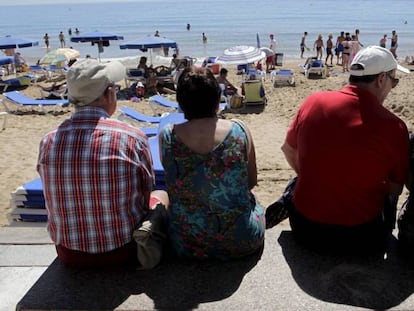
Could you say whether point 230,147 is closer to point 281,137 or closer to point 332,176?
point 332,176

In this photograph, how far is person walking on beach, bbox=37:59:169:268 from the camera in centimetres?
198

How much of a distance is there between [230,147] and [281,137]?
6217 mm

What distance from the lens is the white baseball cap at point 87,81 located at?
2.06m

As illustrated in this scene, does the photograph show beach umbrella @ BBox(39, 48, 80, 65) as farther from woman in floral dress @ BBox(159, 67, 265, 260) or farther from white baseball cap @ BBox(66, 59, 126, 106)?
woman in floral dress @ BBox(159, 67, 265, 260)

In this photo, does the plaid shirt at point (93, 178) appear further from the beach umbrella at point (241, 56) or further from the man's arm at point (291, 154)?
the beach umbrella at point (241, 56)

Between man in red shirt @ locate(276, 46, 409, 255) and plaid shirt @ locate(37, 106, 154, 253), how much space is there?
2.65 feet

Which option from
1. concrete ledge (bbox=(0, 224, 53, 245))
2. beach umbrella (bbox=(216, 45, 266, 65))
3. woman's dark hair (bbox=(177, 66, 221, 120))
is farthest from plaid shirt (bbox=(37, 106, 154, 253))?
beach umbrella (bbox=(216, 45, 266, 65))

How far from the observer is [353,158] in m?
2.05

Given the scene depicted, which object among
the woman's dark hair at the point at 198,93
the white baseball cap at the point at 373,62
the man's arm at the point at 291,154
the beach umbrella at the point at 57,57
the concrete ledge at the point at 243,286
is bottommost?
the beach umbrella at the point at 57,57

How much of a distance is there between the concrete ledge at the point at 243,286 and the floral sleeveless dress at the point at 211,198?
132 millimetres

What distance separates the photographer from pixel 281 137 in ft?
26.5

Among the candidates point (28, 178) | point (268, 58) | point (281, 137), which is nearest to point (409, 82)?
point (281, 137)

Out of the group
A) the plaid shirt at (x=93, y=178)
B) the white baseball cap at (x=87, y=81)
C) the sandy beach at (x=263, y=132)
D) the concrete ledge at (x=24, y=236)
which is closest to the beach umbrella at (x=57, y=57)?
the sandy beach at (x=263, y=132)

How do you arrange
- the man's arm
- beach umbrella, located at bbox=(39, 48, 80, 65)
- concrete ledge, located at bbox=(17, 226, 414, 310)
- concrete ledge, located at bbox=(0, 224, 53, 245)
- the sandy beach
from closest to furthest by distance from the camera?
concrete ledge, located at bbox=(17, 226, 414, 310)
the man's arm
concrete ledge, located at bbox=(0, 224, 53, 245)
the sandy beach
beach umbrella, located at bbox=(39, 48, 80, 65)
